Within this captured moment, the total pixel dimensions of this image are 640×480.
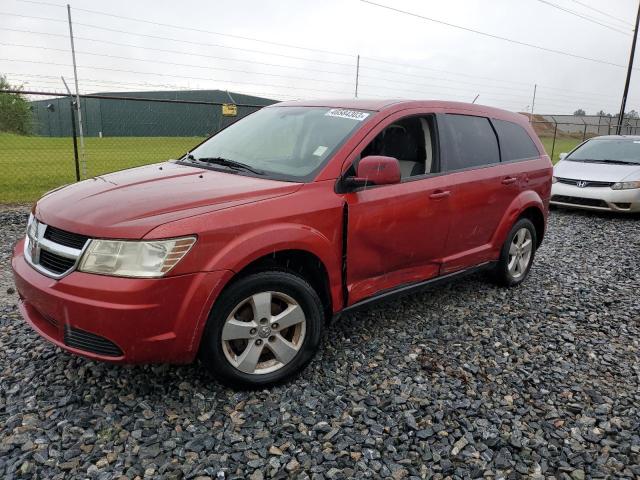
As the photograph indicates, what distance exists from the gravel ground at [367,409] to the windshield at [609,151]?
21.9 ft

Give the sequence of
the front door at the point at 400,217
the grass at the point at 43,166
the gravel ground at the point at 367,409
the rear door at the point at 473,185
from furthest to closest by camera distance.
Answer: the grass at the point at 43,166, the rear door at the point at 473,185, the front door at the point at 400,217, the gravel ground at the point at 367,409

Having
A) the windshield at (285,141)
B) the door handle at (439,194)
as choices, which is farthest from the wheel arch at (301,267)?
the door handle at (439,194)

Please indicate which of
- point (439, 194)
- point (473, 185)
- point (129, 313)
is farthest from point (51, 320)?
point (473, 185)

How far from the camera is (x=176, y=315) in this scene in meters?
2.47

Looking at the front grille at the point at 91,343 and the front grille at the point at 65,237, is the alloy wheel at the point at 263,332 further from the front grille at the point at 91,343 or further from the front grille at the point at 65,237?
the front grille at the point at 65,237

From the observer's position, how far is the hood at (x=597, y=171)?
8.76 meters

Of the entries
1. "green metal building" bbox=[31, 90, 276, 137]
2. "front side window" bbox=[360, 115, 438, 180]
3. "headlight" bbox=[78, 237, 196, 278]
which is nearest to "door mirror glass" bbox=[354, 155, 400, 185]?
"front side window" bbox=[360, 115, 438, 180]

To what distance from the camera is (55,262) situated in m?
2.61

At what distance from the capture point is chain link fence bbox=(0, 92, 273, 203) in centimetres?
971

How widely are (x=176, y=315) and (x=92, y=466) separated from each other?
29.9 inches

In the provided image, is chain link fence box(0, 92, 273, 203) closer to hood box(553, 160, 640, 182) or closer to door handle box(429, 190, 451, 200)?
door handle box(429, 190, 451, 200)

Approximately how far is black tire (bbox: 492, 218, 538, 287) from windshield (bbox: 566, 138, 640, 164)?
231 inches

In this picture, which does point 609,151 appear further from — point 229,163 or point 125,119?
point 125,119

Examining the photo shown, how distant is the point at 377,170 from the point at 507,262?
88.8 inches
